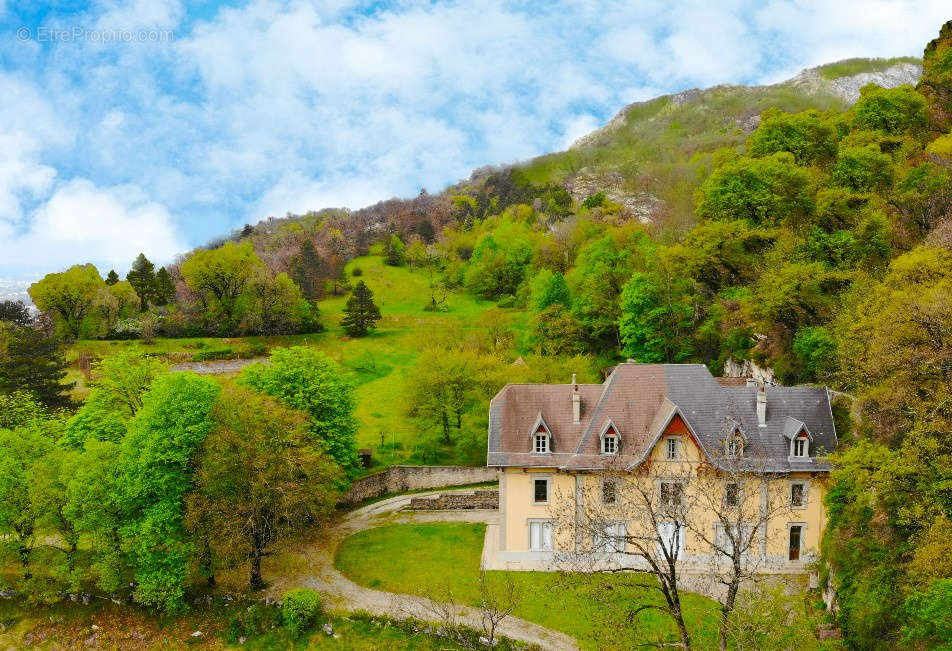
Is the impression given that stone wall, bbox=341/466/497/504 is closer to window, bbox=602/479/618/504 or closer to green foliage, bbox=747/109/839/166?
window, bbox=602/479/618/504

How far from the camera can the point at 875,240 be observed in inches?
1751

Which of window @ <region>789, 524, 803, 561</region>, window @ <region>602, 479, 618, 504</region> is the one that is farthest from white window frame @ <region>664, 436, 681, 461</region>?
window @ <region>789, 524, 803, 561</region>

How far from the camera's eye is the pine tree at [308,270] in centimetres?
10288

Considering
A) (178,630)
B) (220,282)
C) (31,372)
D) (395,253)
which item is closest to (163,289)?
(220,282)

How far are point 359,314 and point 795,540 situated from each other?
6270 cm

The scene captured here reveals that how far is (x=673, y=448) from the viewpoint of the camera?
37.8 meters

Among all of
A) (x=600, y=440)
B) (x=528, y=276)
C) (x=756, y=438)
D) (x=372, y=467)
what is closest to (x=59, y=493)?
(x=372, y=467)

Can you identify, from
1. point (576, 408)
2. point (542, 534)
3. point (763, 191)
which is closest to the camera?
point (542, 534)

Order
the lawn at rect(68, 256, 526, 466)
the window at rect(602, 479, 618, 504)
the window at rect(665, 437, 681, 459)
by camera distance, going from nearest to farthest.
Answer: the window at rect(665, 437, 681, 459)
the window at rect(602, 479, 618, 504)
the lawn at rect(68, 256, 526, 466)

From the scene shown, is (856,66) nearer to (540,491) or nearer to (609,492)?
(609,492)

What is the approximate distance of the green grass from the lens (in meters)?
A: 180

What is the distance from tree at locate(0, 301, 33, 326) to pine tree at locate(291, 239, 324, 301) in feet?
118

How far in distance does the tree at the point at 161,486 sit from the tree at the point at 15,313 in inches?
2598

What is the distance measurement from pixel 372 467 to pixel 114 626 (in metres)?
21.9
